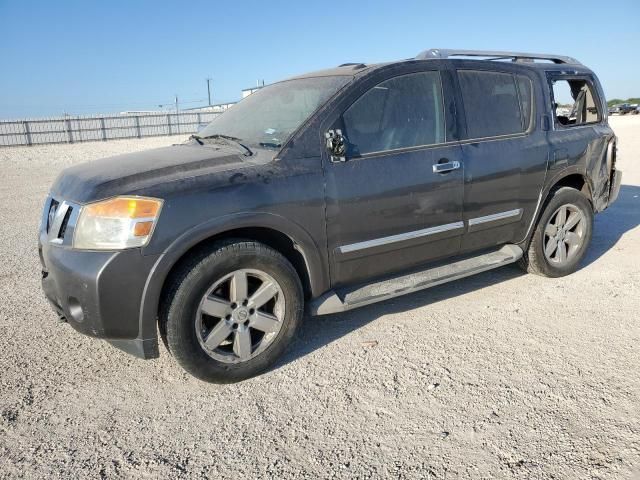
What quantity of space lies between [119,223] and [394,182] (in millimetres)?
1767

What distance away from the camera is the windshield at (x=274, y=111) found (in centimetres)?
346

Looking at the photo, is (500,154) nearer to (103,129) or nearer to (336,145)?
(336,145)

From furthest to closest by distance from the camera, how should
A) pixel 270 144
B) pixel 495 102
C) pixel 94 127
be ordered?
1. pixel 94 127
2. pixel 495 102
3. pixel 270 144

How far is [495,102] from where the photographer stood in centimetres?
422

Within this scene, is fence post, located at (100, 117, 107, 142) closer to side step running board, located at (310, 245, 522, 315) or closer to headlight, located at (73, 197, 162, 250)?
side step running board, located at (310, 245, 522, 315)

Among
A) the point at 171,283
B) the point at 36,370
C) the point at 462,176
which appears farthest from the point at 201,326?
the point at 462,176

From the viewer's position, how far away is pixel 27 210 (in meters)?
8.59

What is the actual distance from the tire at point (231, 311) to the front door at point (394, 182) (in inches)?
16.8

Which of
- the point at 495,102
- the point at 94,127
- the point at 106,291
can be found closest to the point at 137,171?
the point at 106,291

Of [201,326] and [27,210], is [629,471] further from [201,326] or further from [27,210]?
[27,210]

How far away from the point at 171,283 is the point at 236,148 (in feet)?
3.58

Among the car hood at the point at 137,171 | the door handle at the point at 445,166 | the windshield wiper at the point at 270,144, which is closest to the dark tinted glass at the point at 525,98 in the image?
the door handle at the point at 445,166

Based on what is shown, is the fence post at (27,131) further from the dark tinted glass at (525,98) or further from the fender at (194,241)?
the fender at (194,241)

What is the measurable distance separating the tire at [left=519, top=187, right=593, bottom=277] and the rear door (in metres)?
0.23
